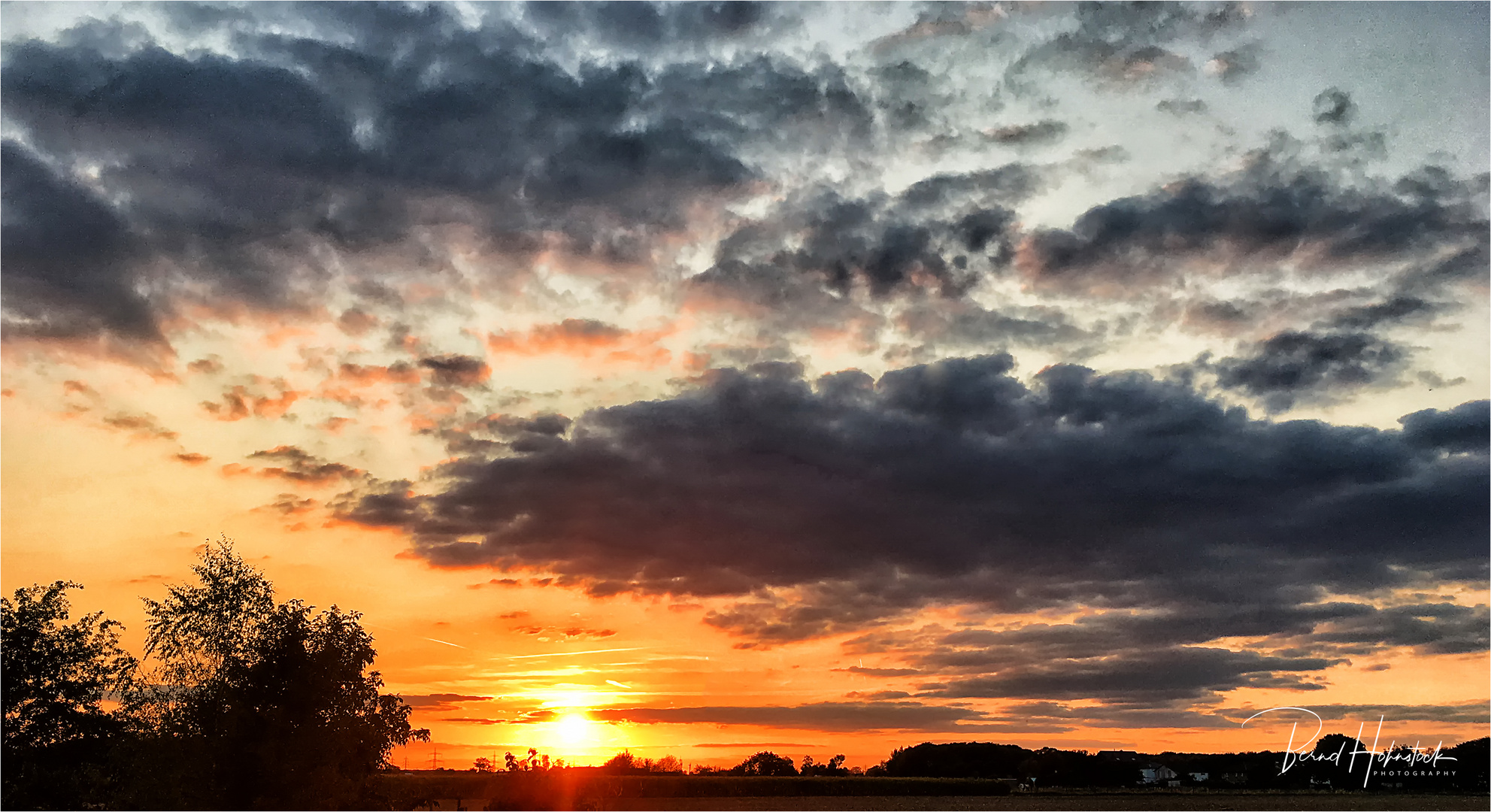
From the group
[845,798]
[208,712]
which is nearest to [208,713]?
[208,712]

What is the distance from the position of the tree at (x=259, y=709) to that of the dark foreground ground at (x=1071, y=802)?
255 ft

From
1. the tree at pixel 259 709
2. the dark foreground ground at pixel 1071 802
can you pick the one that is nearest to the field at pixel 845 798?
the dark foreground ground at pixel 1071 802

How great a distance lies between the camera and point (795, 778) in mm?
191000

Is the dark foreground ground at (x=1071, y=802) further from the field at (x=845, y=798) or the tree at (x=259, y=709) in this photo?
the tree at (x=259, y=709)

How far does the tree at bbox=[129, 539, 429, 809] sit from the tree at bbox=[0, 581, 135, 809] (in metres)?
4.78

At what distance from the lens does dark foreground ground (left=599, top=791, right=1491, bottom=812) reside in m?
149

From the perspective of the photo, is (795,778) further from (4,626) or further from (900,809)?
(4,626)

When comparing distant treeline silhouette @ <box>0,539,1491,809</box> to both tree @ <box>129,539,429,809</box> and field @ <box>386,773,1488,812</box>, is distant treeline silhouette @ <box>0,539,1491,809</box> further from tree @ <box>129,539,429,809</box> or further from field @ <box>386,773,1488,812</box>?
field @ <box>386,773,1488,812</box>

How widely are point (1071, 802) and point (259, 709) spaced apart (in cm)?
15504

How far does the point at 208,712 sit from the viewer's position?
64.0 metres

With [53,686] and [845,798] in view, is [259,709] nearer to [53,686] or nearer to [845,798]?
[53,686]

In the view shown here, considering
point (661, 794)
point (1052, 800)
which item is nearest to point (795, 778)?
point (661, 794)

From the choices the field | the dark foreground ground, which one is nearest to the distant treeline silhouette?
the field

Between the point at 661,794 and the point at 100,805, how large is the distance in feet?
400
